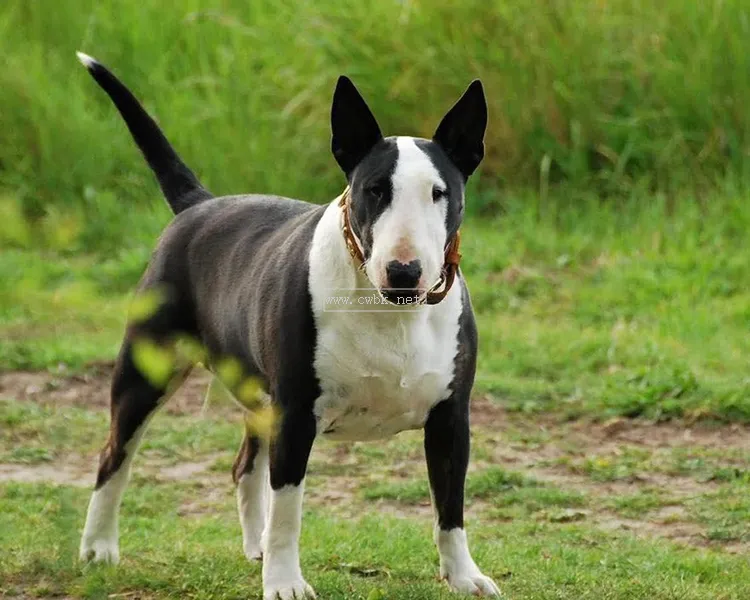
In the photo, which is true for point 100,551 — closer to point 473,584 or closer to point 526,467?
point 473,584

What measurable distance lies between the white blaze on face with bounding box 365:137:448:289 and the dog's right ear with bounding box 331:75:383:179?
7.1 inches

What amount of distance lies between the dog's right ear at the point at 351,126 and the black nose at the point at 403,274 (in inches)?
21.5

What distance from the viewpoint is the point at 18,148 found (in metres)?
11.3

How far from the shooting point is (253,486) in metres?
5.45

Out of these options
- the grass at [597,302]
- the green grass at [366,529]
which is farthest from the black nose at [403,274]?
the grass at [597,302]

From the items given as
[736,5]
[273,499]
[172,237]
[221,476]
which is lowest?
[221,476]

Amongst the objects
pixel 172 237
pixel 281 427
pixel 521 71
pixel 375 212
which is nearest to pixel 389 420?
pixel 281 427

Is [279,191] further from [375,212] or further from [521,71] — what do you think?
[375,212]

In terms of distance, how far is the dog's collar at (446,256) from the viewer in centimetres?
436

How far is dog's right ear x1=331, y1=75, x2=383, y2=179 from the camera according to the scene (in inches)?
175

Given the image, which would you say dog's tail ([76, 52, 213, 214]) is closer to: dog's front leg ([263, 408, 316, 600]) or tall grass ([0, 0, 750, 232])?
dog's front leg ([263, 408, 316, 600])

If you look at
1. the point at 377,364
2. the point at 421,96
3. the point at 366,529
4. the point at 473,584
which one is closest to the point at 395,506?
the point at 366,529

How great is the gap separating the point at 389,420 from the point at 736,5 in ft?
21.5

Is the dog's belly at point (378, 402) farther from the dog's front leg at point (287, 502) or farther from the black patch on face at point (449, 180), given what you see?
the black patch on face at point (449, 180)
